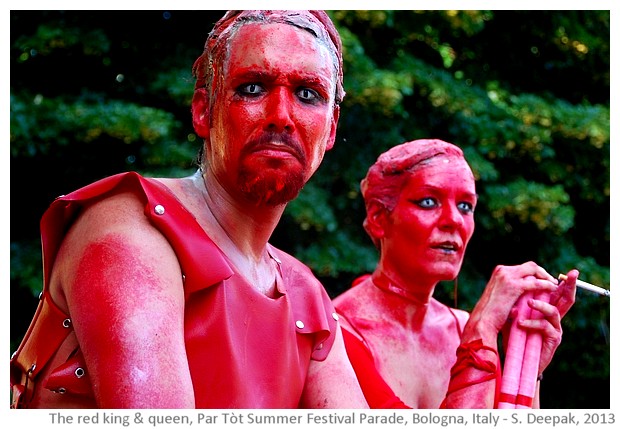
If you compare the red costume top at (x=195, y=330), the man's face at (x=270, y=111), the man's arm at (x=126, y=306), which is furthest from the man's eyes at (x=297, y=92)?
the man's arm at (x=126, y=306)

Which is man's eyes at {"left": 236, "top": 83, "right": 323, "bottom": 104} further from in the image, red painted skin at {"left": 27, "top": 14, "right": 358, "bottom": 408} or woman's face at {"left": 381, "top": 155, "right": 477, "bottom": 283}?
woman's face at {"left": 381, "top": 155, "right": 477, "bottom": 283}

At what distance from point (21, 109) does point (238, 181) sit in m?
5.08

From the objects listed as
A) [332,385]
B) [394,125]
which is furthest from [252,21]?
[394,125]

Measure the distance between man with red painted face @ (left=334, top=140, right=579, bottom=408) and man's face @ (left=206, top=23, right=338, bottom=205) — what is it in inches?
53.9

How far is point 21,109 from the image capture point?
738cm

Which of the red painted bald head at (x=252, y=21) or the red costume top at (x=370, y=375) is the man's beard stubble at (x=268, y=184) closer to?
the red painted bald head at (x=252, y=21)

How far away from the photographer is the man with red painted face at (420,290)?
12.7 feet

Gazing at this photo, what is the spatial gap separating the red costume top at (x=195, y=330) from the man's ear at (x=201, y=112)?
0.29 meters

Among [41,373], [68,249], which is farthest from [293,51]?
[41,373]

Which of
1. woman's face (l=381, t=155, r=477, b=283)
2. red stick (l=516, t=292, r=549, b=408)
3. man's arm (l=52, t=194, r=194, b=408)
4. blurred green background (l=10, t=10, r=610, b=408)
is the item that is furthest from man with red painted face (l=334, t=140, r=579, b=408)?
blurred green background (l=10, t=10, r=610, b=408)

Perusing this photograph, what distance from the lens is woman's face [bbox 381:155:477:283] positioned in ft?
13.7

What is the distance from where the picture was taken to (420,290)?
14.1ft

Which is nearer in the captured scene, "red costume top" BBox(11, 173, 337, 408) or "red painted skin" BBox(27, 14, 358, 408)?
"red painted skin" BBox(27, 14, 358, 408)

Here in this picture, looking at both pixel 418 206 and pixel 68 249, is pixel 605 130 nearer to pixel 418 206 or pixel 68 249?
pixel 418 206
